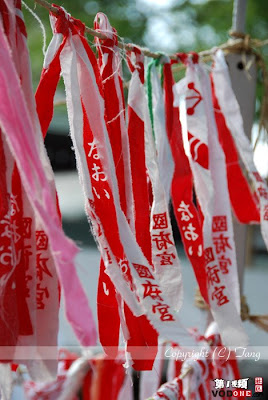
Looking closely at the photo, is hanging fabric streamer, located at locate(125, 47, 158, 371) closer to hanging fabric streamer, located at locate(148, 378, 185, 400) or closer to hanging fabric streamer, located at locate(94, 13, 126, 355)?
hanging fabric streamer, located at locate(94, 13, 126, 355)

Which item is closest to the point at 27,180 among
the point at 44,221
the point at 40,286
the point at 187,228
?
the point at 44,221

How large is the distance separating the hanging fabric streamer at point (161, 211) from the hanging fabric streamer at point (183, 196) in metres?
0.06

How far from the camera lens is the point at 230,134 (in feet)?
3.76

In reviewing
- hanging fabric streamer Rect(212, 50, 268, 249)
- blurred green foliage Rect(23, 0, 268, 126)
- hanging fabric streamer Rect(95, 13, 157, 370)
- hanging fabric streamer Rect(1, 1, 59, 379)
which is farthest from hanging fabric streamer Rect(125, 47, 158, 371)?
blurred green foliage Rect(23, 0, 268, 126)

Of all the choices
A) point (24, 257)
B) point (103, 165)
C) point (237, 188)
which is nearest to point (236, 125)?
point (237, 188)

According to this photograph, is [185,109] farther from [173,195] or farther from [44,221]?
[44,221]

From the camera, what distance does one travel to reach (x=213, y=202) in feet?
3.17

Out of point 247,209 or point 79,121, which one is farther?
point 247,209

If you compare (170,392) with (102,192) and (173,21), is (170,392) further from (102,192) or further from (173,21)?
(173,21)

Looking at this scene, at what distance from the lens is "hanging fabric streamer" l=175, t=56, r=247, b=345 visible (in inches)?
35.3

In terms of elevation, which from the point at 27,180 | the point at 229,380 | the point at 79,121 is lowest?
the point at 229,380

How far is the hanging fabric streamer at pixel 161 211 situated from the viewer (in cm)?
81

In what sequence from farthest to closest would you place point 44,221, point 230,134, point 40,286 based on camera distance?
point 230,134
point 40,286
point 44,221

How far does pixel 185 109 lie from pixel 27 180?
535mm
